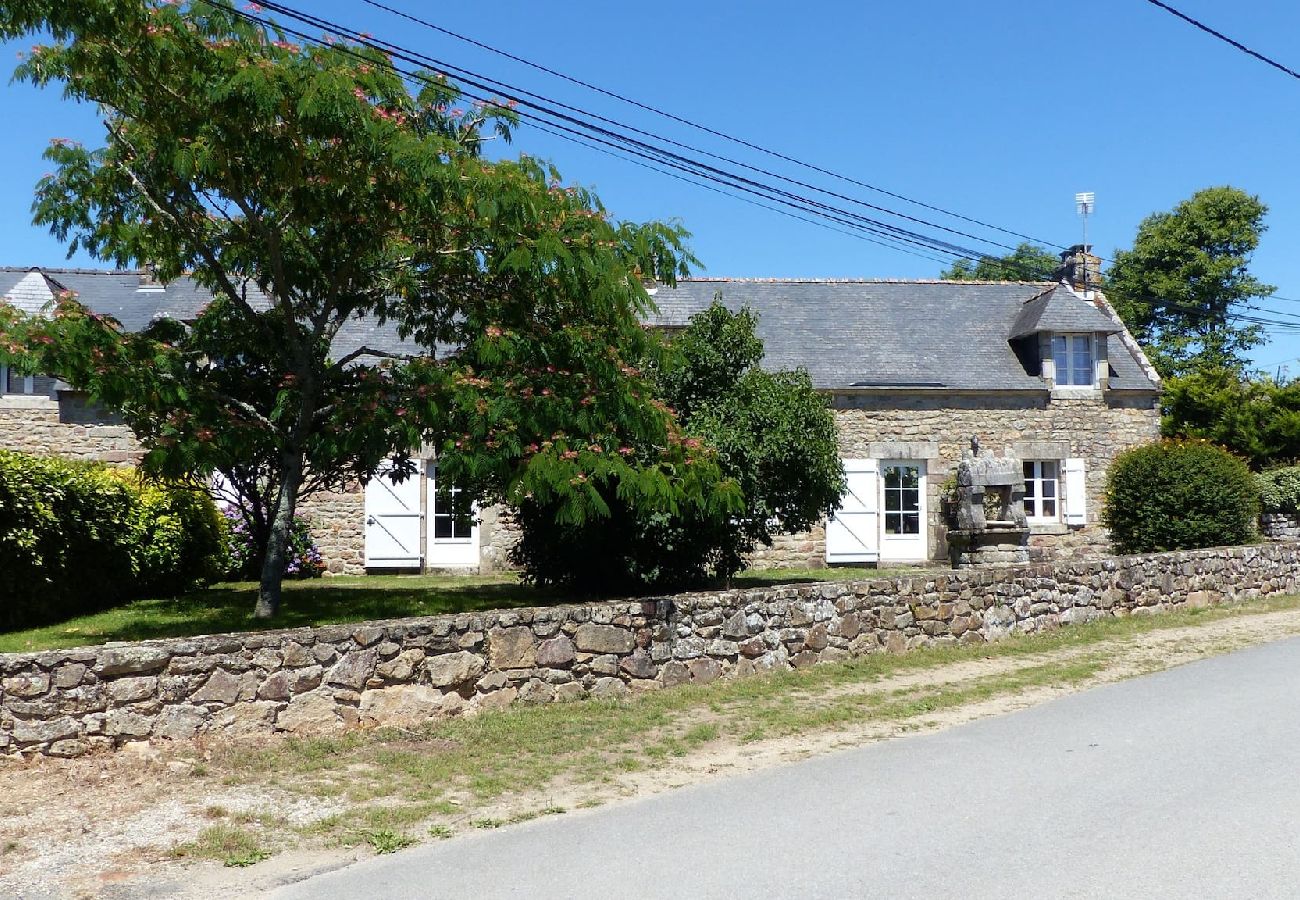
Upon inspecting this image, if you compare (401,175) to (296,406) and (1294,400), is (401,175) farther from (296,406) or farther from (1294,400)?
(1294,400)

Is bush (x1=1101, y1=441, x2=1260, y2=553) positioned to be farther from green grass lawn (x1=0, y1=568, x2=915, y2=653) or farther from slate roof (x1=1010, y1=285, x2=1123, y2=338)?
green grass lawn (x1=0, y1=568, x2=915, y2=653)

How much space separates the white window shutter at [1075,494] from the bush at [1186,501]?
354cm

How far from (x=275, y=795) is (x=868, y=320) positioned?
1752 cm

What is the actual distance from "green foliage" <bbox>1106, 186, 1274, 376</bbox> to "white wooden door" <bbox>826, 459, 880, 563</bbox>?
707 inches

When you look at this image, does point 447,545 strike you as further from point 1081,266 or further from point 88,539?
point 1081,266

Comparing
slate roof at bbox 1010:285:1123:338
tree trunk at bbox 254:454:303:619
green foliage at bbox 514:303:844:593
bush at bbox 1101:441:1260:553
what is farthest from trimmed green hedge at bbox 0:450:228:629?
slate roof at bbox 1010:285:1123:338

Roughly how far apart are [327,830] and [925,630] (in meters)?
6.76

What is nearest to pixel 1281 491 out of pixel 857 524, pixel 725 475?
pixel 857 524

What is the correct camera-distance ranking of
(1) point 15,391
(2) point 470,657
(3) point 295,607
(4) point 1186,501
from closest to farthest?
(2) point 470,657 < (3) point 295,607 < (4) point 1186,501 < (1) point 15,391

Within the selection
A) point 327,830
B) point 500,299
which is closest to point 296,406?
point 500,299

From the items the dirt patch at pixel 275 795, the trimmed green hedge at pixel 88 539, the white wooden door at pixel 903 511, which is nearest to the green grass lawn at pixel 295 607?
the trimmed green hedge at pixel 88 539

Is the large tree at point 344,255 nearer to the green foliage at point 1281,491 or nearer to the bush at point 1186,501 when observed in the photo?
the bush at point 1186,501

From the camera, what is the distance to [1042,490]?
20.0 metres

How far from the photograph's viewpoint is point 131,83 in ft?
26.1
